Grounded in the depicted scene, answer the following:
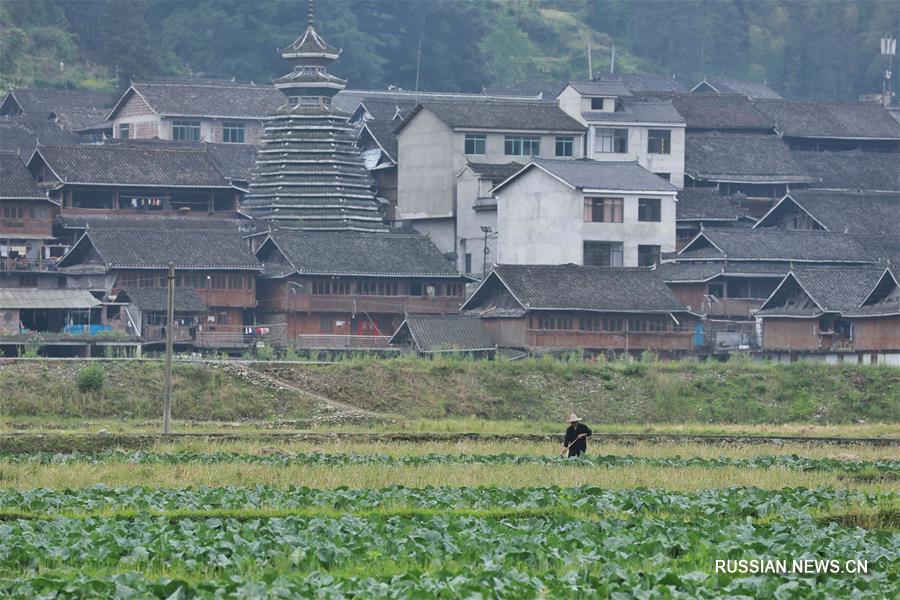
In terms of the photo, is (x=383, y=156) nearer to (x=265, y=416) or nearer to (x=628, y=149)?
(x=628, y=149)

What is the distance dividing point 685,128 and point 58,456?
5608cm

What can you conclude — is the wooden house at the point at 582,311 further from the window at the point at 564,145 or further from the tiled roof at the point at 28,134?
the tiled roof at the point at 28,134

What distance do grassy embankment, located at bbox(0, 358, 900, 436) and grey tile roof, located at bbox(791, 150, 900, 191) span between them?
2793cm

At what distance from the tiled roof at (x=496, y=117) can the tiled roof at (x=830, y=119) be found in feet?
48.0

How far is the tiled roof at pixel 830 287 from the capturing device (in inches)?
2554

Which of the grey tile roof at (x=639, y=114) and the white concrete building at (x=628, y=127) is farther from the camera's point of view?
the grey tile roof at (x=639, y=114)

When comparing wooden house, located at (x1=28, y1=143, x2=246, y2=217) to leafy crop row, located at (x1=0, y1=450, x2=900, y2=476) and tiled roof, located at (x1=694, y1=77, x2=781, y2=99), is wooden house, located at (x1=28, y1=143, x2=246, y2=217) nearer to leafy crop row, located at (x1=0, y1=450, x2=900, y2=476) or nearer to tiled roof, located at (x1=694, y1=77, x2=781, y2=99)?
leafy crop row, located at (x1=0, y1=450, x2=900, y2=476)

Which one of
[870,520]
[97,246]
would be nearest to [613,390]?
[97,246]

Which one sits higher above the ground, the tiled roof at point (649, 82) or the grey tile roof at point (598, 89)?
the tiled roof at point (649, 82)

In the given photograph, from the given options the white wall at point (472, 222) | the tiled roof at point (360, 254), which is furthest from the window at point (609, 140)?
the tiled roof at point (360, 254)

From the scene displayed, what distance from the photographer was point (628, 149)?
82438 mm

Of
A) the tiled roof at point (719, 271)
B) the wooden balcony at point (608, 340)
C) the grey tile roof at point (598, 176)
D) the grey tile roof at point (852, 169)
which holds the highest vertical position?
the grey tile roof at point (852, 169)

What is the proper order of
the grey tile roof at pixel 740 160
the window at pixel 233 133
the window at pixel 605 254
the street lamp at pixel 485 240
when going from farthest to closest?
1. the window at pixel 233 133
2. the grey tile roof at pixel 740 160
3. the street lamp at pixel 485 240
4. the window at pixel 605 254

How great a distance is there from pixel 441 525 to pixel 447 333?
4161 cm
